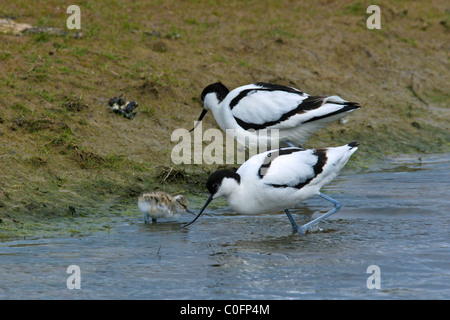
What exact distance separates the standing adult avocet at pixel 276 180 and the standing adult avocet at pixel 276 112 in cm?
116

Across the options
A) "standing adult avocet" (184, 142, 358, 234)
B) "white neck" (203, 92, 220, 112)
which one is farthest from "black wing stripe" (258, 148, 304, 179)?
"white neck" (203, 92, 220, 112)

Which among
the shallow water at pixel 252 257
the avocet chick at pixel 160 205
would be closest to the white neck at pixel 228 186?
the shallow water at pixel 252 257

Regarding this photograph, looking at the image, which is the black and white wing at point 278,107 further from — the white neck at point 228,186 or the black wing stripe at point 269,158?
the white neck at point 228,186

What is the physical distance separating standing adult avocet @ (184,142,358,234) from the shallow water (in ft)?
0.96

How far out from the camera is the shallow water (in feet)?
17.2

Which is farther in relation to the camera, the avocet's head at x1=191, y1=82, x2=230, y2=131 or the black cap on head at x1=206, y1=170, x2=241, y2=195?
the avocet's head at x1=191, y1=82, x2=230, y2=131

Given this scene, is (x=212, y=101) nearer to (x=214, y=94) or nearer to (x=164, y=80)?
(x=214, y=94)

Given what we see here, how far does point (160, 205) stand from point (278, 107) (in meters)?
1.95

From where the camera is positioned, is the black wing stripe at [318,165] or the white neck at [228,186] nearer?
the white neck at [228,186]

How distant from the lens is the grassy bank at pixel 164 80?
24.6ft

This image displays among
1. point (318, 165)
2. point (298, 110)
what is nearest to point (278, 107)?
point (298, 110)

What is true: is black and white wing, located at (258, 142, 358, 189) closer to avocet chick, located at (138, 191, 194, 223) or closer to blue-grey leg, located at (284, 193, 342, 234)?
blue-grey leg, located at (284, 193, 342, 234)

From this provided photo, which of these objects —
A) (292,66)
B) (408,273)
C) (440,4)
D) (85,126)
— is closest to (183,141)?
(85,126)

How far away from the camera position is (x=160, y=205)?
682 centimetres
